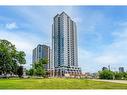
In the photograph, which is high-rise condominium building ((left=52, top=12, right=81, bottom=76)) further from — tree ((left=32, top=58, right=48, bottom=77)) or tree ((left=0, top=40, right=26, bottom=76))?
tree ((left=0, top=40, right=26, bottom=76))

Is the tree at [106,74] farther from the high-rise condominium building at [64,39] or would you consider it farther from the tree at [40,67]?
the tree at [40,67]

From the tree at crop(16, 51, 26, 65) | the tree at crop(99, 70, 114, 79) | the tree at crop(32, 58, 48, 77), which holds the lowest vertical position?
the tree at crop(99, 70, 114, 79)

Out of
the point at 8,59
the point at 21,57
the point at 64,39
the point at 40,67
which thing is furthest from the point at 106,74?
the point at 8,59

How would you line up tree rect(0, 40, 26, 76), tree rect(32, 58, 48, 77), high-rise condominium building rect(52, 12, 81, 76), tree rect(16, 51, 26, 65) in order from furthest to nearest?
tree rect(32, 58, 48, 77)
tree rect(0, 40, 26, 76)
tree rect(16, 51, 26, 65)
high-rise condominium building rect(52, 12, 81, 76)

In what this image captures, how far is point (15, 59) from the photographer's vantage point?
24.2 metres

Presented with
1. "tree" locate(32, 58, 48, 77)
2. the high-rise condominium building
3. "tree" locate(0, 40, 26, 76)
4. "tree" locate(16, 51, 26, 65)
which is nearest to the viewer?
the high-rise condominium building

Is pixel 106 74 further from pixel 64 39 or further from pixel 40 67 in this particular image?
pixel 40 67

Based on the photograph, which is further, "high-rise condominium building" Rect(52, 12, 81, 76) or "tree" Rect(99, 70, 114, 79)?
"tree" Rect(99, 70, 114, 79)

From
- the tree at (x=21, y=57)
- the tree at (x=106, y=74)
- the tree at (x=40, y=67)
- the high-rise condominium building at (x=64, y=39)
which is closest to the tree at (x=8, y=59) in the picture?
the tree at (x=21, y=57)

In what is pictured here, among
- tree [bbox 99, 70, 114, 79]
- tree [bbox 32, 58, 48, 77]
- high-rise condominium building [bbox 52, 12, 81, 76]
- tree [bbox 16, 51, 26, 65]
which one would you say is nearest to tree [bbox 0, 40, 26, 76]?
tree [bbox 16, 51, 26, 65]

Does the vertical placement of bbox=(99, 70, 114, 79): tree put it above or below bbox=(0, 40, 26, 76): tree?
below
